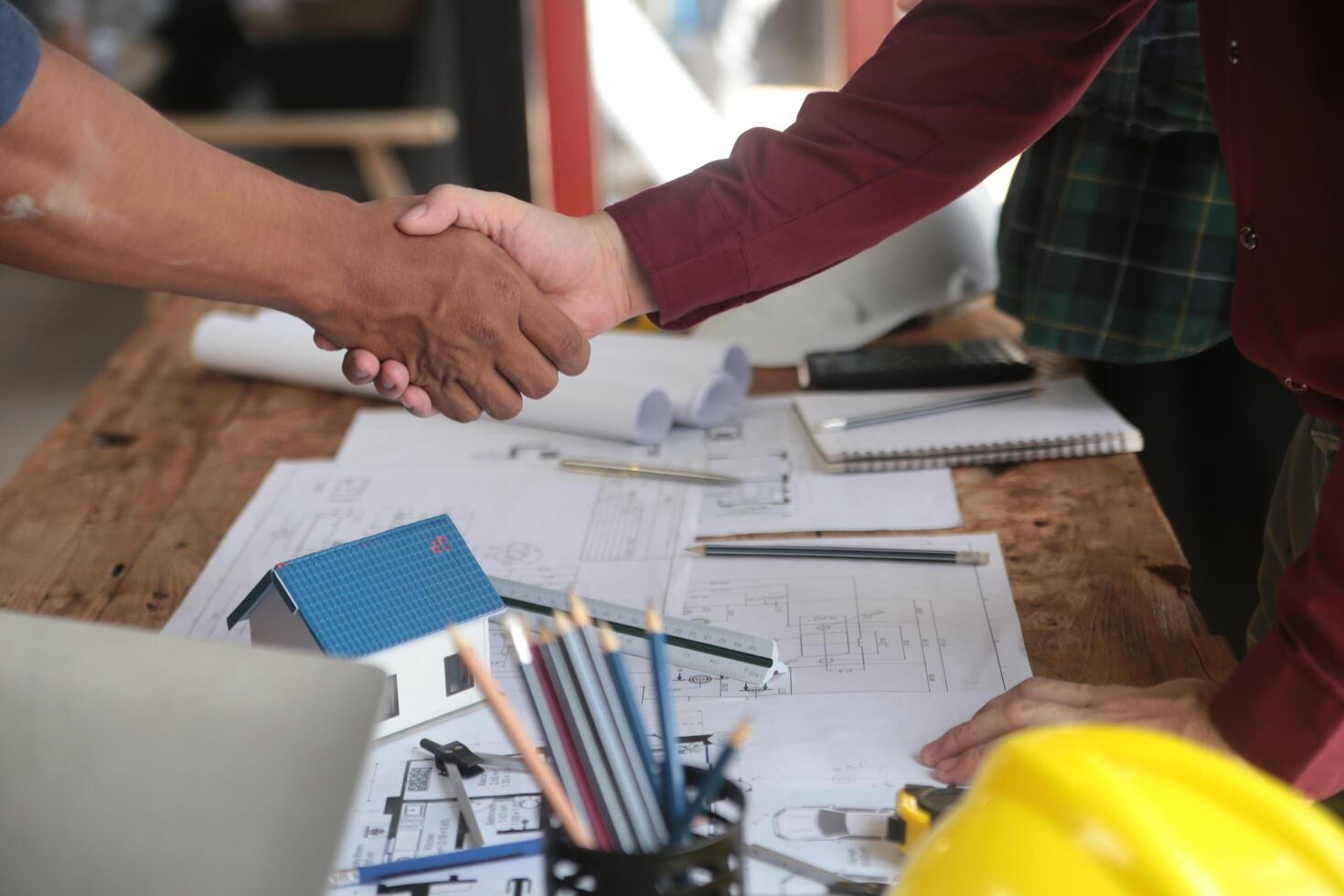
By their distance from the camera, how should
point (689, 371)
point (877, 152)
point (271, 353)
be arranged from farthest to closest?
1. point (271, 353)
2. point (689, 371)
3. point (877, 152)

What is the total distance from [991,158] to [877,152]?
99 millimetres

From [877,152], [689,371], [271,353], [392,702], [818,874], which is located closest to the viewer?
[818,874]

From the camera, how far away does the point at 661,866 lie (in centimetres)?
48

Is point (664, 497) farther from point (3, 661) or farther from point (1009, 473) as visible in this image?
point (3, 661)

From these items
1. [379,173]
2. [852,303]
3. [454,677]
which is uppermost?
[379,173]

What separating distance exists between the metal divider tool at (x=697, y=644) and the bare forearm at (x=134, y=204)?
12.7 inches

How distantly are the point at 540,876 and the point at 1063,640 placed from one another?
1.35 feet

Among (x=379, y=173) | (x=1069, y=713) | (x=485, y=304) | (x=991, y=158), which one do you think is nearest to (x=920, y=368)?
(x=991, y=158)

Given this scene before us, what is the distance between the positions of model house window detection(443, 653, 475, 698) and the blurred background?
72 cm

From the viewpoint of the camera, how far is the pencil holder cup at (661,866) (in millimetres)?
484

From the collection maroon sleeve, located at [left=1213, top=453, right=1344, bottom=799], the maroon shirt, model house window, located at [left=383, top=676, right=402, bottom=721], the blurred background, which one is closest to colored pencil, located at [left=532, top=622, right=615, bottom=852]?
model house window, located at [left=383, top=676, right=402, bottom=721]

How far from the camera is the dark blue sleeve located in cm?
70

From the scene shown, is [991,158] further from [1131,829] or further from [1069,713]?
[1131,829]

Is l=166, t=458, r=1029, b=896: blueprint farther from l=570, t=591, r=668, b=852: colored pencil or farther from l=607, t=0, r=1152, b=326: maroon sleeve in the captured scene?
l=607, t=0, r=1152, b=326: maroon sleeve
